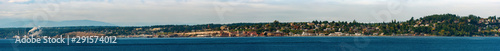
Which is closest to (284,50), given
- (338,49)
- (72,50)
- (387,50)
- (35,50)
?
(338,49)

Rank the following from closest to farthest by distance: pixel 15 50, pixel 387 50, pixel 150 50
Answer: pixel 387 50, pixel 150 50, pixel 15 50

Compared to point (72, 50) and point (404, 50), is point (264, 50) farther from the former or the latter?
point (72, 50)

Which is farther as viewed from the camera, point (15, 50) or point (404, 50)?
point (15, 50)

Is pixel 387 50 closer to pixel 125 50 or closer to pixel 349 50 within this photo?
pixel 349 50

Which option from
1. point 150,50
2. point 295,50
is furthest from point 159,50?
point 295,50

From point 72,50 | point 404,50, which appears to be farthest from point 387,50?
point 72,50

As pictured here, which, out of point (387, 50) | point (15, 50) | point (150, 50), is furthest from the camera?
point (15, 50)

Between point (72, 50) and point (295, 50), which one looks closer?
point (295, 50)

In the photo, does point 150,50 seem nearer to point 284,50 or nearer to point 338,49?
point 284,50
